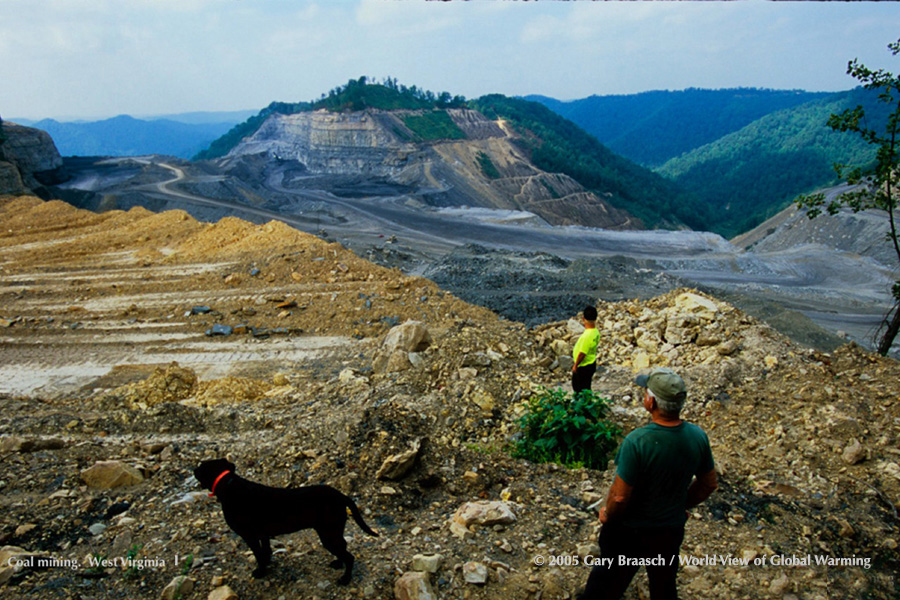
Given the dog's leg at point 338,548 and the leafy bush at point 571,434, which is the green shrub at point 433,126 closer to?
the leafy bush at point 571,434

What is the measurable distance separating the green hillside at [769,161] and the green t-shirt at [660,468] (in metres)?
73.6

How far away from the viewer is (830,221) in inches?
1357

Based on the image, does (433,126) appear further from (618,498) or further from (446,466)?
(618,498)

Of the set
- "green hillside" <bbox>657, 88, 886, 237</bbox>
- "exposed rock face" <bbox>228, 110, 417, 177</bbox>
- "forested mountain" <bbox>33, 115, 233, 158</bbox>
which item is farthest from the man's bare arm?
"forested mountain" <bbox>33, 115, 233, 158</bbox>

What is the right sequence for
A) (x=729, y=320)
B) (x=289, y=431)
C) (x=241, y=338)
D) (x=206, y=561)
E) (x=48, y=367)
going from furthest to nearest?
1. (x=241, y=338)
2. (x=48, y=367)
3. (x=729, y=320)
4. (x=289, y=431)
5. (x=206, y=561)

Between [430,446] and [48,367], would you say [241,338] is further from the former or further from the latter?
[430,446]

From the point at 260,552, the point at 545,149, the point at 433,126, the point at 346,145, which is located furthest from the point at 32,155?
the point at 545,149

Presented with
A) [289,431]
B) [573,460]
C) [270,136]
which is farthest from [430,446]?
[270,136]

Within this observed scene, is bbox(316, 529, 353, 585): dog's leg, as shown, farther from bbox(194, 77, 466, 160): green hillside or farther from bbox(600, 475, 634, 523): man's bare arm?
bbox(194, 77, 466, 160): green hillside

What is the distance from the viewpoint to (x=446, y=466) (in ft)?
17.5

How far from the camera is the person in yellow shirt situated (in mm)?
6293

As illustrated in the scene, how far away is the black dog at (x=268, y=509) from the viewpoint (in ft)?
11.4

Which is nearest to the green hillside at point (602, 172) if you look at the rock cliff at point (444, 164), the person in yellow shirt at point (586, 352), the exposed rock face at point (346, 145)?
the rock cliff at point (444, 164)

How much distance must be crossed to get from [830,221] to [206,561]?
135ft
